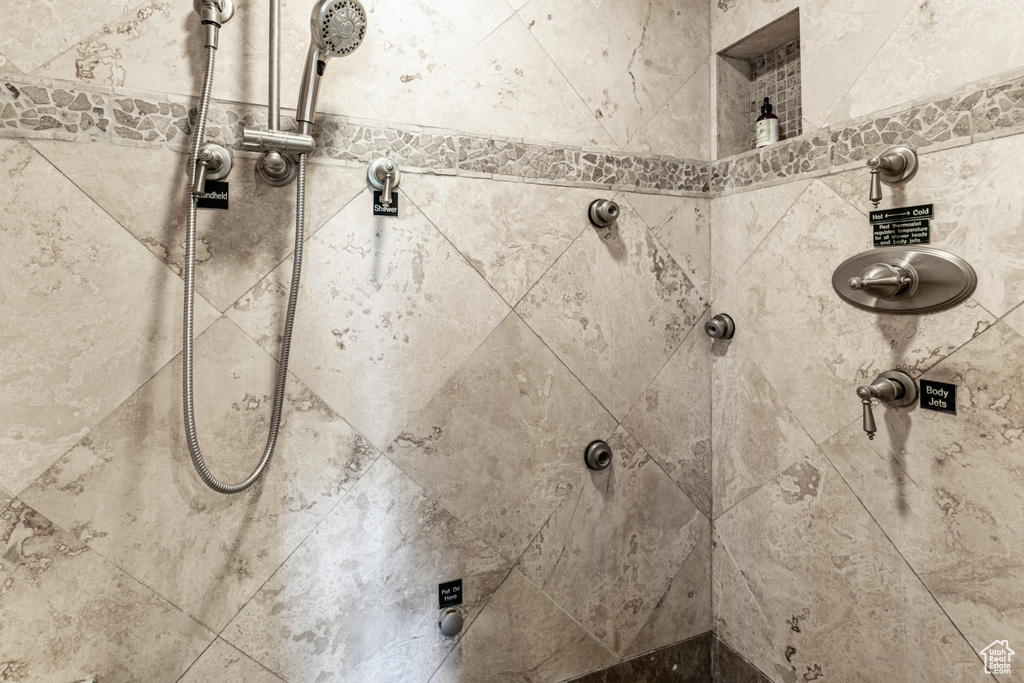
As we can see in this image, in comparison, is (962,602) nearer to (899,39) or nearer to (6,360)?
(899,39)

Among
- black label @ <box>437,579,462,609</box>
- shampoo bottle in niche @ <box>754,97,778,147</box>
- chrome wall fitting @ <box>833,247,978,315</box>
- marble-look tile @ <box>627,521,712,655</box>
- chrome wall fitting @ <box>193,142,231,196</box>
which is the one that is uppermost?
shampoo bottle in niche @ <box>754,97,778,147</box>

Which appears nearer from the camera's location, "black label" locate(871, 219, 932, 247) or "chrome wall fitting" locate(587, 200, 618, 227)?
"black label" locate(871, 219, 932, 247)

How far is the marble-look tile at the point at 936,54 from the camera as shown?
0.93 meters

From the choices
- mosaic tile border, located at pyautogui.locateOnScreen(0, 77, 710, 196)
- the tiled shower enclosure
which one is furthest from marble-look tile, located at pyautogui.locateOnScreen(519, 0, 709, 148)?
mosaic tile border, located at pyautogui.locateOnScreen(0, 77, 710, 196)

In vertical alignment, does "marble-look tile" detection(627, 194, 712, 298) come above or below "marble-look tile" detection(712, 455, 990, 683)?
above

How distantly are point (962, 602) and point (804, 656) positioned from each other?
41 cm

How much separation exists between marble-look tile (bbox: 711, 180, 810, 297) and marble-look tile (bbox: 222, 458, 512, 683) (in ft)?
3.23

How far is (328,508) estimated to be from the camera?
110cm

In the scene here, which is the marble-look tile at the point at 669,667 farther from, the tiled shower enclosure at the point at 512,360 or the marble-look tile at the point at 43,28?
the marble-look tile at the point at 43,28

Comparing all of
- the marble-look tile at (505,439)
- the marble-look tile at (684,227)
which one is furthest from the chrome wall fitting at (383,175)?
the marble-look tile at (684,227)

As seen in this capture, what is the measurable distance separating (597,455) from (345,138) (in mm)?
936

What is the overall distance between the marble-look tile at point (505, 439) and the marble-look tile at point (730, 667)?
26.5 inches

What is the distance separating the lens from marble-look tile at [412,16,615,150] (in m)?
1.20

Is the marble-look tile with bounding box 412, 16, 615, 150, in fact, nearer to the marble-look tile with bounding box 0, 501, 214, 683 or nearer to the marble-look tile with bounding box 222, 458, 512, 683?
the marble-look tile with bounding box 222, 458, 512, 683
